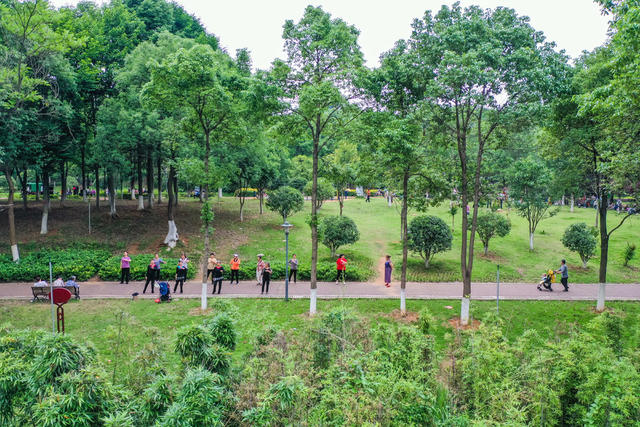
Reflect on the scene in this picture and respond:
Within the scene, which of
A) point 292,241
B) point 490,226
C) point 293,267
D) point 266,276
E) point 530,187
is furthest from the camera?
point 292,241

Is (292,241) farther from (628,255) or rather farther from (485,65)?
(628,255)

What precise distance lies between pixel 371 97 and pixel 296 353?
9.19 metres

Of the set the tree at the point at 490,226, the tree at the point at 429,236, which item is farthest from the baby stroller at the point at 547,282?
the tree at the point at 490,226

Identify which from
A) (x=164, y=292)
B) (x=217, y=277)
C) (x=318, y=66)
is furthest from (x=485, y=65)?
(x=164, y=292)

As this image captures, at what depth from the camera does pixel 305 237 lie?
2448cm

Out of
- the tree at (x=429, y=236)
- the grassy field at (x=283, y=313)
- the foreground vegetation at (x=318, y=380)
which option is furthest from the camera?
the tree at (x=429, y=236)

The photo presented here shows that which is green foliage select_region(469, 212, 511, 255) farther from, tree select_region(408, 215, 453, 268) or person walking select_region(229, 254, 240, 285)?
person walking select_region(229, 254, 240, 285)

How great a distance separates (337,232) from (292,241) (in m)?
4.43

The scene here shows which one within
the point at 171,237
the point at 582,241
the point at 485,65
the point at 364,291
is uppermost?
the point at 485,65

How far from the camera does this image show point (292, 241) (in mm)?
23344

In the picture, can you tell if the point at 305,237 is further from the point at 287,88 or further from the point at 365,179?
the point at 287,88

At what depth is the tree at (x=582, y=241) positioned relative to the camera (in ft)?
64.2

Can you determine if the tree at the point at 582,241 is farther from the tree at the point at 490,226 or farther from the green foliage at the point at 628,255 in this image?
the tree at the point at 490,226

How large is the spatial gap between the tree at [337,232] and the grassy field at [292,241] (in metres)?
1.08
